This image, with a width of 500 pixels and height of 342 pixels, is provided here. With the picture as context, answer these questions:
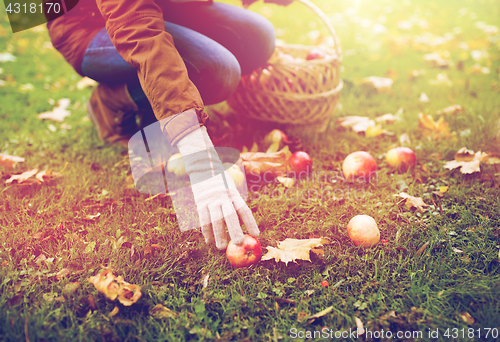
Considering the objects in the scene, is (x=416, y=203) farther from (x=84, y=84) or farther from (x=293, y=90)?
(x=84, y=84)

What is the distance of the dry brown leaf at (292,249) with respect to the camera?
136 centimetres

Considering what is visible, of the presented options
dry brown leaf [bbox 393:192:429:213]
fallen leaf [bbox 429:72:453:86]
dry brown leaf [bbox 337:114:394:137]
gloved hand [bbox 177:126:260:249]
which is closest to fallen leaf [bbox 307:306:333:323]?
gloved hand [bbox 177:126:260:249]

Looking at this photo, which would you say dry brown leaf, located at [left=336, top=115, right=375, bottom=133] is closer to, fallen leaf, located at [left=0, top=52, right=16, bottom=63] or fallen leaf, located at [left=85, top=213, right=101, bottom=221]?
fallen leaf, located at [left=85, top=213, right=101, bottom=221]

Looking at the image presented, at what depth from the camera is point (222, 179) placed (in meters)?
1.36

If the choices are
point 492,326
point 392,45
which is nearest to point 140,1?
point 492,326

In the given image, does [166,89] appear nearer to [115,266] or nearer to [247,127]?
[115,266]

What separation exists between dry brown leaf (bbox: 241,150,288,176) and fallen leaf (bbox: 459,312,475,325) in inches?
45.7

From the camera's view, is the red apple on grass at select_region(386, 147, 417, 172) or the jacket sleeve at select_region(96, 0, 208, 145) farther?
the red apple on grass at select_region(386, 147, 417, 172)

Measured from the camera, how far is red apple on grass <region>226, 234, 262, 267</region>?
1.32 m

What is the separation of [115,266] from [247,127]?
1542 millimetres

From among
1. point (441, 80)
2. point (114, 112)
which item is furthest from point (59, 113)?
point (441, 80)

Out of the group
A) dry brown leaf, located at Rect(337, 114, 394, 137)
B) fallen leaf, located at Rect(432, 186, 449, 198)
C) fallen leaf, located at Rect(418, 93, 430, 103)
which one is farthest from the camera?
fallen leaf, located at Rect(418, 93, 430, 103)

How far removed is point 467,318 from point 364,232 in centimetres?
48

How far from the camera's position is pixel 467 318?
3.79 feet
